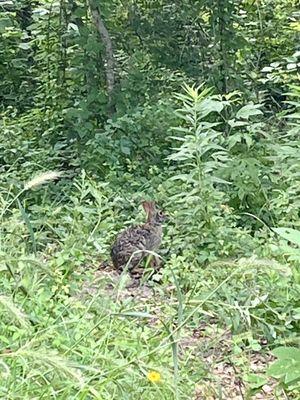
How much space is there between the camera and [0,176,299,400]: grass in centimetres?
253

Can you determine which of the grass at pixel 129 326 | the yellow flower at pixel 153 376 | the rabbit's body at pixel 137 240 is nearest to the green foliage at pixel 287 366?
the grass at pixel 129 326

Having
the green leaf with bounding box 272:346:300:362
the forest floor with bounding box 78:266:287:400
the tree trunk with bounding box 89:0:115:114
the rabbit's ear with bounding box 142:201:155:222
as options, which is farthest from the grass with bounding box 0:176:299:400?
the tree trunk with bounding box 89:0:115:114

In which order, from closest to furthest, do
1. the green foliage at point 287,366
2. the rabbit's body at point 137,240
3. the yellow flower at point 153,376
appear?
1. the yellow flower at point 153,376
2. the green foliage at point 287,366
3. the rabbit's body at point 137,240

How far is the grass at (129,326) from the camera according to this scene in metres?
2.53

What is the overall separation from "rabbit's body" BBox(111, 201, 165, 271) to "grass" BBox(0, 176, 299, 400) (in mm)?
92

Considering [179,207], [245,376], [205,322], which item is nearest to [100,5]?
[179,207]

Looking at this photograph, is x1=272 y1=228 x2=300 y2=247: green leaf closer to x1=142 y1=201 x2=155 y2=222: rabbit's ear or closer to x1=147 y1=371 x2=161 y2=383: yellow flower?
x1=147 y1=371 x2=161 y2=383: yellow flower

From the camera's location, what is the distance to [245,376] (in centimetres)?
344

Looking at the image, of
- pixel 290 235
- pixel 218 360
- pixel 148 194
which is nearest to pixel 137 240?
pixel 148 194

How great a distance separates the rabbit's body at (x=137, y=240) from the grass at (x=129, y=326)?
0.30 ft

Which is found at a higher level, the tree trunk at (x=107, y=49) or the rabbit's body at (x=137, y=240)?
the tree trunk at (x=107, y=49)

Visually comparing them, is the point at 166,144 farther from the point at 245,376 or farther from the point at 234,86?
the point at 245,376

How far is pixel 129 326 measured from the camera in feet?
11.3

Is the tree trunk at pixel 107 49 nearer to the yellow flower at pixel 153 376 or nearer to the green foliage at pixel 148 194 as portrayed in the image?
the green foliage at pixel 148 194
